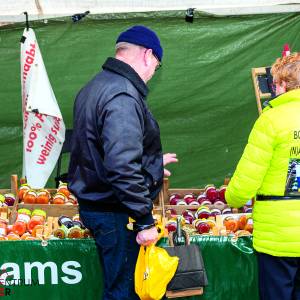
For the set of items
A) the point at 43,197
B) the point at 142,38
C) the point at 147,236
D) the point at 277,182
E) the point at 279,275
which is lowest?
the point at 43,197

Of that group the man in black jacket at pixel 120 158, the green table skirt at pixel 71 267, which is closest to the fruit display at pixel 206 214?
the green table skirt at pixel 71 267

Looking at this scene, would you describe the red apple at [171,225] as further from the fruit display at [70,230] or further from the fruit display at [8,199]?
the fruit display at [8,199]

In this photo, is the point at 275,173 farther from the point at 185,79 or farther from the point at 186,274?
the point at 185,79

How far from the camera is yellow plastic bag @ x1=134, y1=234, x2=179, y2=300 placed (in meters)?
3.26

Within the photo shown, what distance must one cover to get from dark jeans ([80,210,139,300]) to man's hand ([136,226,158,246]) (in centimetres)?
12

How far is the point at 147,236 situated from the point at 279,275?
702 millimetres

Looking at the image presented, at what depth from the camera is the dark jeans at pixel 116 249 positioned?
334cm

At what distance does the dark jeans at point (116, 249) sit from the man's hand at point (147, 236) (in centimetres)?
12

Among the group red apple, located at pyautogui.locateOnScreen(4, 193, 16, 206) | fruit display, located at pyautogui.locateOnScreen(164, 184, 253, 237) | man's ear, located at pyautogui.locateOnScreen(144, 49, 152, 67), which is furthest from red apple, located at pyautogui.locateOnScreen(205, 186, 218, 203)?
man's ear, located at pyautogui.locateOnScreen(144, 49, 152, 67)

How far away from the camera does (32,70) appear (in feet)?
18.6

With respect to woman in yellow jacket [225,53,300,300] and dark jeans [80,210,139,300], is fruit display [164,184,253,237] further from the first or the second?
dark jeans [80,210,139,300]

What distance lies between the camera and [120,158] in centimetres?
302

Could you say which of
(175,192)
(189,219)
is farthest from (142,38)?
(175,192)

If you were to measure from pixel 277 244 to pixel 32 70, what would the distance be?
2.98 meters
